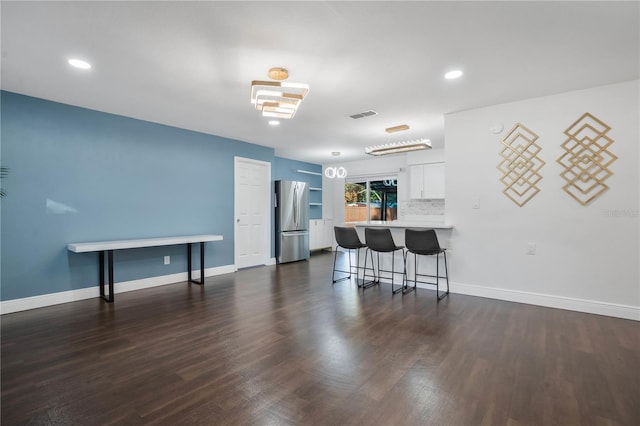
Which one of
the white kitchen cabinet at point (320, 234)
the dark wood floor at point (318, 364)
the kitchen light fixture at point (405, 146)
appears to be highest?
the kitchen light fixture at point (405, 146)

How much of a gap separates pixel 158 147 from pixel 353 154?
169 inches

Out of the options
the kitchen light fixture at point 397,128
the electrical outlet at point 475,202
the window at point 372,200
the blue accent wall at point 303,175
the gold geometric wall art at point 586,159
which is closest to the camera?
the gold geometric wall art at point 586,159

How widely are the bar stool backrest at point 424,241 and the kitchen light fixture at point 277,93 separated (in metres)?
2.20

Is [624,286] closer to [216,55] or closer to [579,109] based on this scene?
[579,109]

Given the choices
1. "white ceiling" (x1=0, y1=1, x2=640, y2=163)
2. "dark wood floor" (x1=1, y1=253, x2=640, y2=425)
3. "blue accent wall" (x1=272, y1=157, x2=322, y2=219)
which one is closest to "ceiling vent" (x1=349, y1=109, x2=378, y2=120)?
"white ceiling" (x1=0, y1=1, x2=640, y2=163)

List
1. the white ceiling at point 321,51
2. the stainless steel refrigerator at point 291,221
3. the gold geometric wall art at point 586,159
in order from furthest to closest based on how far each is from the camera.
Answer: the stainless steel refrigerator at point 291,221
the gold geometric wall art at point 586,159
the white ceiling at point 321,51

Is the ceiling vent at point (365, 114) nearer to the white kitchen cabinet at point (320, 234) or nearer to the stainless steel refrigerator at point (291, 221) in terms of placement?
the stainless steel refrigerator at point (291, 221)

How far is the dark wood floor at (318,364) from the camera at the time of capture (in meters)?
1.71

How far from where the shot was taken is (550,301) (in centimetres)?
358

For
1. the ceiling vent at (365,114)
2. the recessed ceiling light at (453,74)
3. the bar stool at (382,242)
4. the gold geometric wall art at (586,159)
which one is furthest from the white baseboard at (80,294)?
the gold geometric wall art at (586,159)

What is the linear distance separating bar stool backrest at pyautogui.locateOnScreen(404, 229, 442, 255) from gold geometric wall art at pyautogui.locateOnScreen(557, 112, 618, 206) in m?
1.56

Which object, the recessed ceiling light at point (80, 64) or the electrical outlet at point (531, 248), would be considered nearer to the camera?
the recessed ceiling light at point (80, 64)

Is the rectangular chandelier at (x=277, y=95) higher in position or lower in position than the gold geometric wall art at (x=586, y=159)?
Answer: higher

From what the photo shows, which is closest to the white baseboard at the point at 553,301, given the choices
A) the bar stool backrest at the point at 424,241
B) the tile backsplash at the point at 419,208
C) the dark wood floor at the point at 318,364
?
the dark wood floor at the point at 318,364
